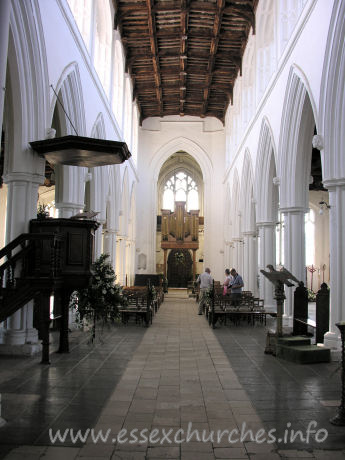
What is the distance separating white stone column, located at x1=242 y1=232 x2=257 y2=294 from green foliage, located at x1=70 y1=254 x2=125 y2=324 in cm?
943

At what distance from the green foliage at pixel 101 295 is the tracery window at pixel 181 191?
2266cm

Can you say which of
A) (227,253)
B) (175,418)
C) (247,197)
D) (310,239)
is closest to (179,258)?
(227,253)

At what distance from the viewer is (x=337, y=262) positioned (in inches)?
277

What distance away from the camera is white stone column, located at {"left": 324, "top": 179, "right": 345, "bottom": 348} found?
6973 millimetres

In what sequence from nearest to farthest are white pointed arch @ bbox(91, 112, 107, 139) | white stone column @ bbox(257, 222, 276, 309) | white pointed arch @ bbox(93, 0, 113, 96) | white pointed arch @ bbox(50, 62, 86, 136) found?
white pointed arch @ bbox(50, 62, 86, 136)
white pointed arch @ bbox(91, 112, 107, 139)
white stone column @ bbox(257, 222, 276, 309)
white pointed arch @ bbox(93, 0, 113, 96)

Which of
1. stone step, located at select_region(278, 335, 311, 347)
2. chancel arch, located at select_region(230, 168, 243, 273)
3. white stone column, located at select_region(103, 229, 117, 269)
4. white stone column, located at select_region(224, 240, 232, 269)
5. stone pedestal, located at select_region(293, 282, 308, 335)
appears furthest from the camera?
white stone column, located at select_region(224, 240, 232, 269)

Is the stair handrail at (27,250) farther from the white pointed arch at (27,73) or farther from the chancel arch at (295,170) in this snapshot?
the chancel arch at (295,170)

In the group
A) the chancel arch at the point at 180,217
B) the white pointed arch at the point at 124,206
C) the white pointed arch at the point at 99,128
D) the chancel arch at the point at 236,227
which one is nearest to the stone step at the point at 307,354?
the white pointed arch at the point at 99,128

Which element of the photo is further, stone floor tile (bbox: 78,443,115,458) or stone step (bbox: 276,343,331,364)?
stone step (bbox: 276,343,331,364)

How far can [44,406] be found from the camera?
4047 millimetres

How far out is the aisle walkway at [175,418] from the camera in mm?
3092

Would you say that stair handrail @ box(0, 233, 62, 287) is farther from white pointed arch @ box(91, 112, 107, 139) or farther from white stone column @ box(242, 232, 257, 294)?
white stone column @ box(242, 232, 257, 294)

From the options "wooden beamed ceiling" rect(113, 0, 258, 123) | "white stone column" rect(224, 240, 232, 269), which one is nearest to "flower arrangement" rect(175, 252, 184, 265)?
"white stone column" rect(224, 240, 232, 269)

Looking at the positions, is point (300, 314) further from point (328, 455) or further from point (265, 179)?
point (265, 179)
